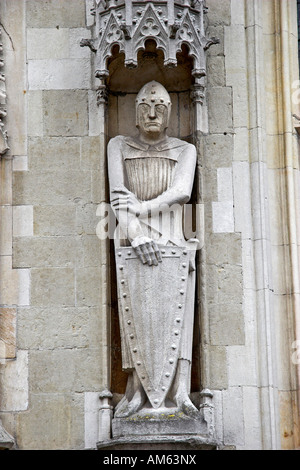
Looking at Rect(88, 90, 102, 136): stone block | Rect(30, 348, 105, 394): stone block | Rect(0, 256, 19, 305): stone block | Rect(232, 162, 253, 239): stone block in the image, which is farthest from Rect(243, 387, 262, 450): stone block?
Rect(88, 90, 102, 136): stone block

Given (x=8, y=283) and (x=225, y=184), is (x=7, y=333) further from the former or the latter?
(x=225, y=184)

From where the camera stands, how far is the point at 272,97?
10812 millimetres

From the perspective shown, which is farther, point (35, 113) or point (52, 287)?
point (35, 113)

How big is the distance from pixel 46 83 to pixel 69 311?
184cm

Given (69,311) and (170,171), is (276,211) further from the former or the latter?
(69,311)

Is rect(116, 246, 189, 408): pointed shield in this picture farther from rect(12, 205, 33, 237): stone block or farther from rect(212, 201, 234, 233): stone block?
rect(12, 205, 33, 237): stone block

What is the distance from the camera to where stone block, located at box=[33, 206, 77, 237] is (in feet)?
34.2

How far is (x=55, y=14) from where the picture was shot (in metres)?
10.9

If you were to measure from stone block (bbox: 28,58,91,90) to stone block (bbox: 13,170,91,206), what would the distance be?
707 millimetres

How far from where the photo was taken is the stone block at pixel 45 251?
1036cm

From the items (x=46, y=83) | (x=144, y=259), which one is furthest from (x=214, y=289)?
(x=46, y=83)

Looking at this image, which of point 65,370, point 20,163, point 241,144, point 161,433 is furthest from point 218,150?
point 161,433

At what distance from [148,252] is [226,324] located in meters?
0.81

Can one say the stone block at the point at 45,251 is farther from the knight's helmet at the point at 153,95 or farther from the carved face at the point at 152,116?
the knight's helmet at the point at 153,95
